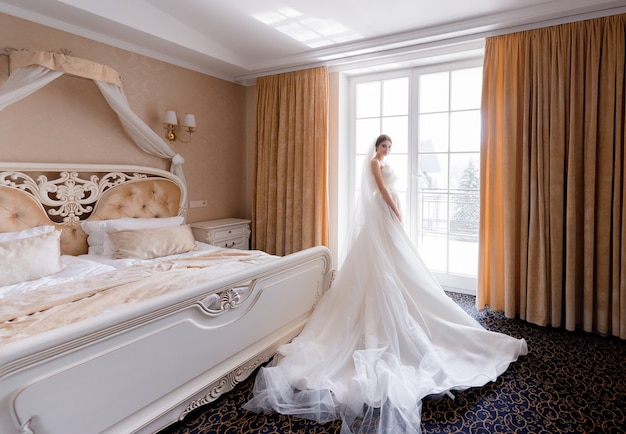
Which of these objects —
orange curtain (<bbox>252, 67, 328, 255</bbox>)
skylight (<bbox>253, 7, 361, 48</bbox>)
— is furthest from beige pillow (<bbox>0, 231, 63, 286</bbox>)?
skylight (<bbox>253, 7, 361, 48</bbox>)

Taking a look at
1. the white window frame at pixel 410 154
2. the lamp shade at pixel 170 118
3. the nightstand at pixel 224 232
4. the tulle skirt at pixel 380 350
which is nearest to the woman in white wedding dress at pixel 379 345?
the tulle skirt at pixel 380 350

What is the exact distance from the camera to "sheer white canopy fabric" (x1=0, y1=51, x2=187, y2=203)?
101 inches

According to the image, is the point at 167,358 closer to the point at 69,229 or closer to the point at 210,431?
the point at 210,431

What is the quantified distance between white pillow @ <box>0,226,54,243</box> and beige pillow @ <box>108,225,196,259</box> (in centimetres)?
44

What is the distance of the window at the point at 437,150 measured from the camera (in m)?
3.83

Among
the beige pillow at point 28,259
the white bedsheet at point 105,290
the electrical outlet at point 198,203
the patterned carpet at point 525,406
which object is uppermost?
the electrical outlet at point 198,203

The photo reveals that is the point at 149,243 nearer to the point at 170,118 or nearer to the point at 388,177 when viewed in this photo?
the point at 170,118

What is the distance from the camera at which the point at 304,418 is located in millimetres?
1898

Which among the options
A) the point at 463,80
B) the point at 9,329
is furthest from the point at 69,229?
the point at 463,80

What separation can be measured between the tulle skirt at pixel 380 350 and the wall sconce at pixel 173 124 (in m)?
2.24

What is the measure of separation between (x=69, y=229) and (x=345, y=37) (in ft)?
10.00

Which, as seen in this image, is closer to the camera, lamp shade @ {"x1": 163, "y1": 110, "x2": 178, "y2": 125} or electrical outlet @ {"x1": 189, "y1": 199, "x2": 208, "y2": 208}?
lamp shade @ {"x1": 163, "y1": 110, "x2": 178, "y2": 125}

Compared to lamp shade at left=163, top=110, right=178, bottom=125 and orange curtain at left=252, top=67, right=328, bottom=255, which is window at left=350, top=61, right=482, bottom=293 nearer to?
orange curtain at left=252, top=67, right=328, bottom=255

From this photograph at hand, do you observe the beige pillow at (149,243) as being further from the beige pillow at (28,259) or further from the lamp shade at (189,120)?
the lamp shade at (189,120)
